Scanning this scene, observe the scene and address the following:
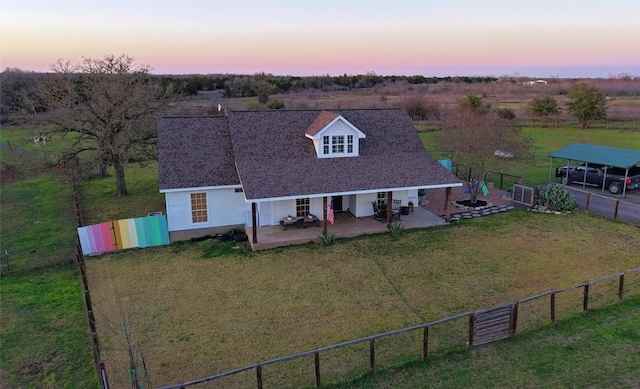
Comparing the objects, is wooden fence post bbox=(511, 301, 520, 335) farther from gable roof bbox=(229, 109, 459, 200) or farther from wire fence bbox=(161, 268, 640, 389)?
gable roof bbox=(229, 109, 459, 200)

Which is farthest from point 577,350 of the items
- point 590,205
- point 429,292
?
point 590,205

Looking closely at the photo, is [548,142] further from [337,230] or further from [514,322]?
[514,322]

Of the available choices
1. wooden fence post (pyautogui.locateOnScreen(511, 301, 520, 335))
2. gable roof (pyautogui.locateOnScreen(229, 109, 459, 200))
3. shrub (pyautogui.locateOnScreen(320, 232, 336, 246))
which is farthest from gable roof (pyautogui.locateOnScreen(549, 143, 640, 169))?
wooden fence post (pyautogui.locateOnScreen(511, 301, 520, 335))

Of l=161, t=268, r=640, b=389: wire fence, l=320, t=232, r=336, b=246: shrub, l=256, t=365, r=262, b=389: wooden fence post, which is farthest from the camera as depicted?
l=320, t=232, r=336, b=246: shrub

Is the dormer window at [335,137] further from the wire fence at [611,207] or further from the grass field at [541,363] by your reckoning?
the wire fence at [611,207]

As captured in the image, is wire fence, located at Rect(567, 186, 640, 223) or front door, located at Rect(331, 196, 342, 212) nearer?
wire fence, located at Rect(567, 186, 640, 223)

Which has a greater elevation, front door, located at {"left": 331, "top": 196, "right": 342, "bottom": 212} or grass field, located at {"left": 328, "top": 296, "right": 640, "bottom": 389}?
front door, located at {"left": 331, "top": 196, "right": 342, "bottom": 212}

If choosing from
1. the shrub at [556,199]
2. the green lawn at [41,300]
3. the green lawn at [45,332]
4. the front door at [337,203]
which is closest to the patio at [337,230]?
the front door at [337,203]
